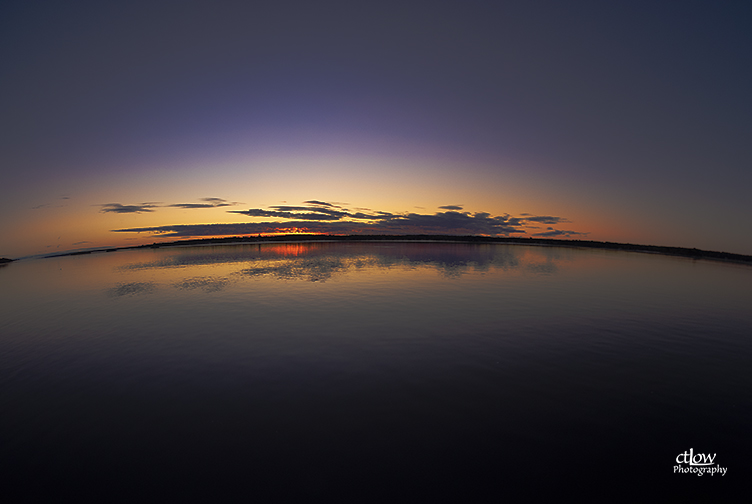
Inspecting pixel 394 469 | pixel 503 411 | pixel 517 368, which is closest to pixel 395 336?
pixel 517 368

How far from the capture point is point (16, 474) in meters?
6.24

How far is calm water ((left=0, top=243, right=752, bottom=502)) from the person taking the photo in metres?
5.89

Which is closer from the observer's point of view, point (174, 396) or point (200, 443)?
point (200, 443)

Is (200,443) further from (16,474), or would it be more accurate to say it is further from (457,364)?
(457,364)

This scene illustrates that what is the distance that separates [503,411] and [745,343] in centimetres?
1365

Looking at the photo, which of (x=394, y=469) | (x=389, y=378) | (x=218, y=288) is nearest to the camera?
(x=394, y=469)

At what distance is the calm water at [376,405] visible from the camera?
5891mm

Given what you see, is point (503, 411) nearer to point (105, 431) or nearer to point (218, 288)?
point (105, 431)

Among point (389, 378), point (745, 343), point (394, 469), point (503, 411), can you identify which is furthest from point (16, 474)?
point (745, 343)

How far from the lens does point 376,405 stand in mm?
8266

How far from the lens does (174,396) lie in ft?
29.7

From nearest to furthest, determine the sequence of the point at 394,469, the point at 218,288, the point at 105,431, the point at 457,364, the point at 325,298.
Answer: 1. the point at 394,469
2. the point at 105,431
3. the point at 457,364
4. the point at 325,298
5. the point at 218,288

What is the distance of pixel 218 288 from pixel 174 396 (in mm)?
19567

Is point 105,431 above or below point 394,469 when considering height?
below
